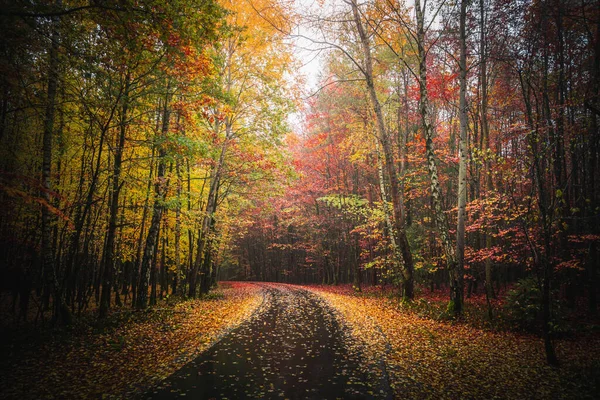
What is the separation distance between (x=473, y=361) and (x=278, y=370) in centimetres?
411

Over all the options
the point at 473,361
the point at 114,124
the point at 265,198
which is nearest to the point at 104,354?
the point at 473,361

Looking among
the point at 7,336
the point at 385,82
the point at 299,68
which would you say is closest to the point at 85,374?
the point at 7,336

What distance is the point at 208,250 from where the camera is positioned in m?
19.0

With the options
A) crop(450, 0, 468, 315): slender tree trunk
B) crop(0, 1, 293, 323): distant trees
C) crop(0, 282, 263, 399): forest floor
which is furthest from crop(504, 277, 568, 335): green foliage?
crop(0, 1, 293, 323): distant trees

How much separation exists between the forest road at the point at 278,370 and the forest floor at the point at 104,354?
49cm

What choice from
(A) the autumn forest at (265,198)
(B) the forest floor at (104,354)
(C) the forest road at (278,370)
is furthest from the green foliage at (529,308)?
(B) the forest floor at (104,354)

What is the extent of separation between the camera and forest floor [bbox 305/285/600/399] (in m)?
4.64

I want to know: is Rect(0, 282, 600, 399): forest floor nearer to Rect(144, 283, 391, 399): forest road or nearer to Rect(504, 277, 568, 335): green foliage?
Rect(144, 283, 391, 399): forest road

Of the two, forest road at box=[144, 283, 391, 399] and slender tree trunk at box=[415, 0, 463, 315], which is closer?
forest road at box=[144, 283, 391, 399]

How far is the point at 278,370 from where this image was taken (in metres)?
5.48

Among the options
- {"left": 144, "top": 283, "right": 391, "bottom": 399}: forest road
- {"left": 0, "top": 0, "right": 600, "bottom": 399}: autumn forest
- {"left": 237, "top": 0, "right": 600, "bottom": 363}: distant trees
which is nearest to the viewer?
{"left": 144, "top": 283, "right": 391, "bottom": 399}: forest road

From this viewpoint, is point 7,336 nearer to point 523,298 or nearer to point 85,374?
point 85,374

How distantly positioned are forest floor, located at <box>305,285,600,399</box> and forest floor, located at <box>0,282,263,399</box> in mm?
4429

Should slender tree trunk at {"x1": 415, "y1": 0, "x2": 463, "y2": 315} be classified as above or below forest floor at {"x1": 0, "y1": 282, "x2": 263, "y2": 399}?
above
